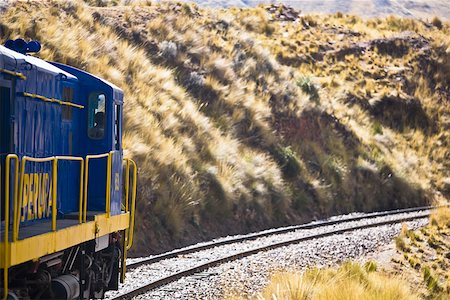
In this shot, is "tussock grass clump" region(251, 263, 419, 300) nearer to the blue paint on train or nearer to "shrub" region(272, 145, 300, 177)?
the blue paint on train

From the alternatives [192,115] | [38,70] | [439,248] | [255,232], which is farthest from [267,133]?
[38,70]

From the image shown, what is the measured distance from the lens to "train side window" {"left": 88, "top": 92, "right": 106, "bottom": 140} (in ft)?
36.7

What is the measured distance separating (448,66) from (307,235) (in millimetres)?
25967

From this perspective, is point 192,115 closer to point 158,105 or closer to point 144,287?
point 158,105

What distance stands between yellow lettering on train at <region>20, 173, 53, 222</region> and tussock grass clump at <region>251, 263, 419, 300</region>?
118 inches

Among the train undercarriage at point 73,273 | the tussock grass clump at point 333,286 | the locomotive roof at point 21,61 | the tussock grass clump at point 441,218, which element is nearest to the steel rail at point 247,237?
the tussock grass clump at point 441,218

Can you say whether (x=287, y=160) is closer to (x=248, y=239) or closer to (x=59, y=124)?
(x=248, y=239)

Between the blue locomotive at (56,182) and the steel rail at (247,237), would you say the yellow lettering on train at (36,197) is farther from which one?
the steel rail at (247,237)

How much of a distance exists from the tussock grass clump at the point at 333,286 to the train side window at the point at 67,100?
3.45m

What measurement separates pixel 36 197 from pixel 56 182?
614mm

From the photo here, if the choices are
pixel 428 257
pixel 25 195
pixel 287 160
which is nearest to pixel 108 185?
pixel 25 195

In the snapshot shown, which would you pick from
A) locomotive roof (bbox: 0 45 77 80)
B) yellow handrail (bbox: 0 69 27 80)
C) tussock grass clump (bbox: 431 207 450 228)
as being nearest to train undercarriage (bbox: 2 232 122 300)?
yellow handrail (bbox: 0 69 27 80)

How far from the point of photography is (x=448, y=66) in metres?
42.5

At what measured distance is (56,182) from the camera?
8.82 meters
